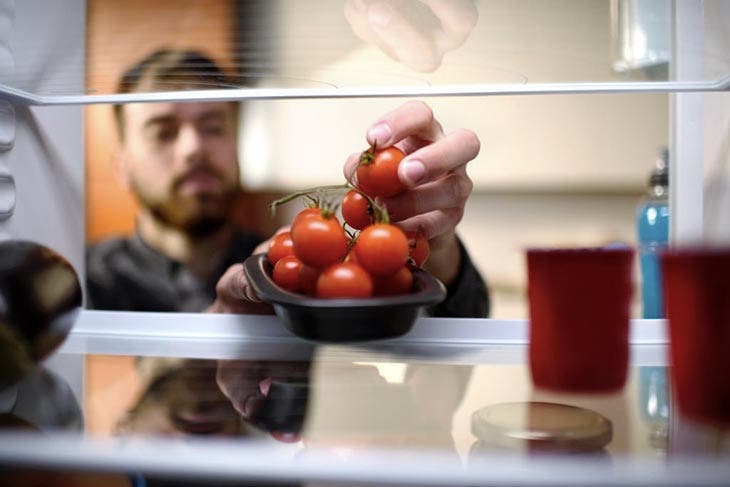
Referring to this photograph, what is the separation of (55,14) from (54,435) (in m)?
0.83

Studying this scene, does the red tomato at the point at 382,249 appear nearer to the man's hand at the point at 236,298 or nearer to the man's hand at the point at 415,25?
the man's hand at the point at 236,298

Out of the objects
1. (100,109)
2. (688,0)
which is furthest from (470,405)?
(100,109)

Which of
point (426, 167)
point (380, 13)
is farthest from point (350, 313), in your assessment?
point (380, 13)

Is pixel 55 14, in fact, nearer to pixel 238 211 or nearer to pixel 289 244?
pixel 238 211

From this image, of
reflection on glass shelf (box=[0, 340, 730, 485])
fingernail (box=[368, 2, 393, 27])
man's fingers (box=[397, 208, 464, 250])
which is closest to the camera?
reflection on glass shelf (box=[0, 340, 730, 485])

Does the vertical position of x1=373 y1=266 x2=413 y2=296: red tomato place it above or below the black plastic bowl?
above

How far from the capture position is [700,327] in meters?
0.58

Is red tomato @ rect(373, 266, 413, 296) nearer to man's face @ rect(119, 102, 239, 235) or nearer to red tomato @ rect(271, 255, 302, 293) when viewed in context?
red tomato @ rect(271, 255, 302, 293)

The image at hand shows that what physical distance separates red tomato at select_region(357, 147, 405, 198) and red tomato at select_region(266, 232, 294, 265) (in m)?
0.12

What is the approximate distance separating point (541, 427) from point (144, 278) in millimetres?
1089

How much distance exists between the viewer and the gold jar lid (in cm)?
56

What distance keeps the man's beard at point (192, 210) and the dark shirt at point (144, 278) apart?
0.20 feet

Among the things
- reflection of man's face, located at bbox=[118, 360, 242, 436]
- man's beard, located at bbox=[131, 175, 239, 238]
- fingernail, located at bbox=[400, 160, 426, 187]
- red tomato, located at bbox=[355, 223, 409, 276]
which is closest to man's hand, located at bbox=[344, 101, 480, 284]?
fingernail, located at bbox=[400, 160, 426, 187]

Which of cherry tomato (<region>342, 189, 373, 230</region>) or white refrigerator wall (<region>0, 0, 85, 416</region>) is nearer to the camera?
cherry tomato (<region>342, 189, 373, 230</region>)
